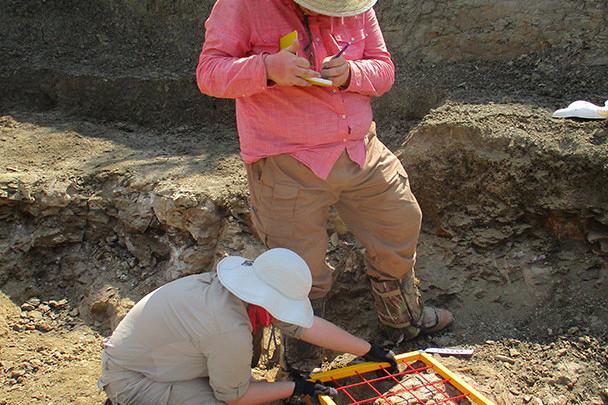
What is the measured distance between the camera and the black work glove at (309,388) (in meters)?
2.48

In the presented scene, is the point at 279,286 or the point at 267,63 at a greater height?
the point at 267,63

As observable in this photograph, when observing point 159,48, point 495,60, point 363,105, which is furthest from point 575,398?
point 159,48

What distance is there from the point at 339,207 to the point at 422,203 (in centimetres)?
86

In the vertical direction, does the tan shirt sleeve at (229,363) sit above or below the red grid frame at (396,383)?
above

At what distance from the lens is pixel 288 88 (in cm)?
238

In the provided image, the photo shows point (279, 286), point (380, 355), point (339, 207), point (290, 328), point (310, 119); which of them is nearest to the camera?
point (279, 286)

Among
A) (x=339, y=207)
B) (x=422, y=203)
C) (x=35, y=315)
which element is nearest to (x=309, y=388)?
(x=339, y=207)

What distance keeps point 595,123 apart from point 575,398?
1.34 meters

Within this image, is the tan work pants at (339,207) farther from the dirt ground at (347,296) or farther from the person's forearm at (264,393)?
the dirt ground at (347,296)

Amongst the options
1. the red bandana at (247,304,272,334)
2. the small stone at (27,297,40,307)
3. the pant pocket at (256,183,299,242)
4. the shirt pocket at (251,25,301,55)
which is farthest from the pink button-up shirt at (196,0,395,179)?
the small stone at (27,297,40,307)

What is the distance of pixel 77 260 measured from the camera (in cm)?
367

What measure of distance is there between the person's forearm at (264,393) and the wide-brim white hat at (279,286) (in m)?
0.35

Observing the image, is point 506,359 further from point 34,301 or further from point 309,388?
point 34,301

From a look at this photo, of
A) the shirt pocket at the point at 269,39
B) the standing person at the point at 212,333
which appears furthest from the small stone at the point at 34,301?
the shirt pocket at the point at 269,39
